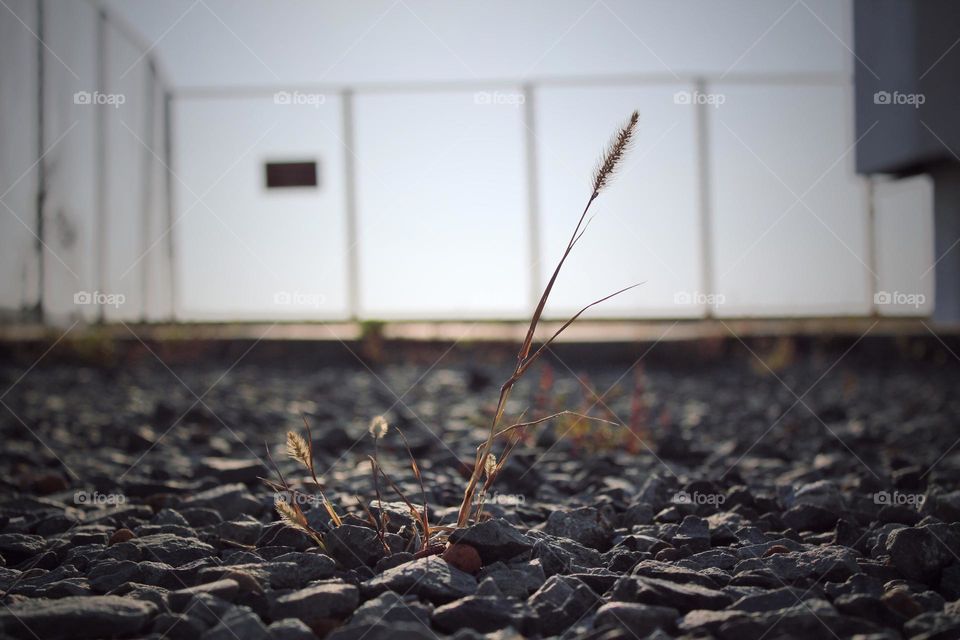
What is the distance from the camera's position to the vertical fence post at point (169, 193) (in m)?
6.09

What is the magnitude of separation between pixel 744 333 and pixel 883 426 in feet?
9.71

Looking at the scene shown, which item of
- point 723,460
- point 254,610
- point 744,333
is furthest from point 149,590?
point 744,333

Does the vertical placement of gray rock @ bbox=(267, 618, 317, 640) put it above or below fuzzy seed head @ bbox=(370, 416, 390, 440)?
below

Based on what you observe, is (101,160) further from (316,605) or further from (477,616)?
(477,616)

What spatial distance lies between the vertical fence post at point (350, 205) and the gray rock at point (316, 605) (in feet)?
16.8

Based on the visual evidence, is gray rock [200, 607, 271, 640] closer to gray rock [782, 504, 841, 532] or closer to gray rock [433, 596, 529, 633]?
gray rock [433, 596, 529, 633]

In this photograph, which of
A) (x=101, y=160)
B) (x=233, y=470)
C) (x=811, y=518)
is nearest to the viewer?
(x=811, y=518)

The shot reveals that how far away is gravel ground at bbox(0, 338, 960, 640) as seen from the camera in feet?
3.79

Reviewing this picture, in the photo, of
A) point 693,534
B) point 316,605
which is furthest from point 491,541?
point 693,534

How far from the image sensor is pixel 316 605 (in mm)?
1174

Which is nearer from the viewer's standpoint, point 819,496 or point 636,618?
point 636,618

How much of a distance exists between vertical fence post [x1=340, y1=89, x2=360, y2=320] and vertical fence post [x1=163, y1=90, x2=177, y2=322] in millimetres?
1402

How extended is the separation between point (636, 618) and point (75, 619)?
0.83m

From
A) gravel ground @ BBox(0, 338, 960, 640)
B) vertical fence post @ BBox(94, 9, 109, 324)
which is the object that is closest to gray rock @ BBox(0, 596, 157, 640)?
gravel ground @ BBox(0, 338, 960, 640)
